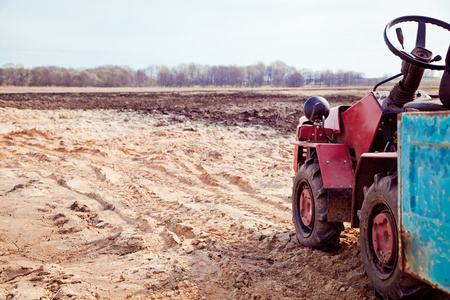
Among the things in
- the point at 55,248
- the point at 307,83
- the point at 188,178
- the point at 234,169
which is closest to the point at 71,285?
the point at 55,248

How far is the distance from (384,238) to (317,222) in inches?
42.5

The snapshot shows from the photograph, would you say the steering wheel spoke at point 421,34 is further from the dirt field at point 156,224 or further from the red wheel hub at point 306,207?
the dirt field at point 156,224

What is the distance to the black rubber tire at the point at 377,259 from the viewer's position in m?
2.67

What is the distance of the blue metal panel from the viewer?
2229 mm

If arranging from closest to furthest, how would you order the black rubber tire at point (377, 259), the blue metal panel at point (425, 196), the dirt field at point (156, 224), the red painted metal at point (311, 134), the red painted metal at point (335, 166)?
the blue metal panel at point (425, 196) → the black rubber tire at point (377, 259) → the dirt field at point (156, 224) → the red painted metal at point (335, 166) → the red painted metal at point (311, 134)

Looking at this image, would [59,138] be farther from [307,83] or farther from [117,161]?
[307,83]

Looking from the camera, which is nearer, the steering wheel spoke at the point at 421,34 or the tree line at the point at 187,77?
the steering wheel spoke at the point at 421,34

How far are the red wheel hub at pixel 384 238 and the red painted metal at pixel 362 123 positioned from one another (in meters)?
0.90

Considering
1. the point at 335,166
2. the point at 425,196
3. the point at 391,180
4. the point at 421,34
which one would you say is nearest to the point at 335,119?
the point at 335,166

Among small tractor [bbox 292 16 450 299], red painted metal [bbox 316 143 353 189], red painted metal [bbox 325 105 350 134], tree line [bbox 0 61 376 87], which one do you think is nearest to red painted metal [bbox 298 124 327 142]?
small tractor [bbox 292 16 450 299]

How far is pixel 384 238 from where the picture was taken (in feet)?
9.81

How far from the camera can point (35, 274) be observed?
3.82 m

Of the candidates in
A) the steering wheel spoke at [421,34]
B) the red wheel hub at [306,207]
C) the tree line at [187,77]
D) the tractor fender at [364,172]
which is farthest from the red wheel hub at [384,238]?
the tree line at [187,77]

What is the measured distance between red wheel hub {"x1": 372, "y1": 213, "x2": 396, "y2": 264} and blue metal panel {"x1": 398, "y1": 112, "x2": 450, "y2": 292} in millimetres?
272
